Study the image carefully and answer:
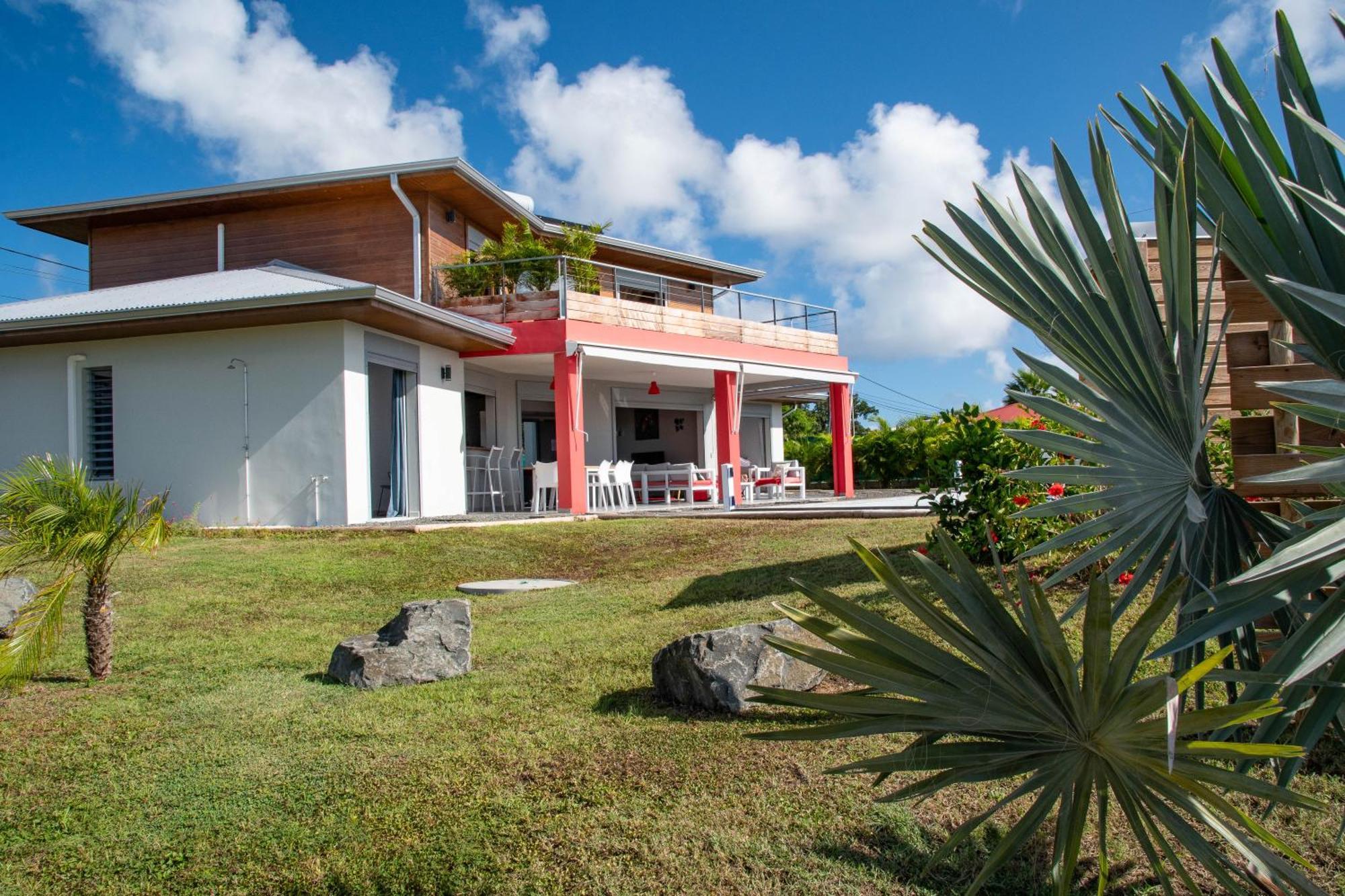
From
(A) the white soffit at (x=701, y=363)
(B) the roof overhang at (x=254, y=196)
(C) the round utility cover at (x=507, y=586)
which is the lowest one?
(C) the round utility cover at (x=507, y=586)

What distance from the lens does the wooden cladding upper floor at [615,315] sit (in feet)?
46.5

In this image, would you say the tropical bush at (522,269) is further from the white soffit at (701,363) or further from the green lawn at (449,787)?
the green lawn at (449,787)

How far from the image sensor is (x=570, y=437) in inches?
542

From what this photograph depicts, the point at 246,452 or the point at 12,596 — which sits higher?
the point at 246,452

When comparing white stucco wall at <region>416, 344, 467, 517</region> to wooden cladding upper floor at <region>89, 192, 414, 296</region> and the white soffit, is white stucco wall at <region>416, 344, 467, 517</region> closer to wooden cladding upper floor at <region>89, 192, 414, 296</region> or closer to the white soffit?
the white soffit

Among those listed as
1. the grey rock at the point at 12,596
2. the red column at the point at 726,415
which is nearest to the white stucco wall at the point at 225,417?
the grey rock at the point at 12,596

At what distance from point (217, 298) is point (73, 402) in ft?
10.4

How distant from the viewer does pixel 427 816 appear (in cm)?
311

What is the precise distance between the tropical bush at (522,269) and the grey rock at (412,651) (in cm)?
971

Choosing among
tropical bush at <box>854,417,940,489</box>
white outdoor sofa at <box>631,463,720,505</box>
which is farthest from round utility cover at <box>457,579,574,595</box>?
tropical bush at <box>854,417,940,489</box>

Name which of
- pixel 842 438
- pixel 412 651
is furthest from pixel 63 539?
pixel 842 438

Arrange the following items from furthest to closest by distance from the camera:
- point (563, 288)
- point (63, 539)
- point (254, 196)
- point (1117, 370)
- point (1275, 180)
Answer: point (254, 196) < point (563, 288) < point (63, 539) < point (1117, 370) < point (1275, 180)

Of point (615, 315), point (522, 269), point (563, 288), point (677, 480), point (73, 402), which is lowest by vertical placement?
point (677, 480)

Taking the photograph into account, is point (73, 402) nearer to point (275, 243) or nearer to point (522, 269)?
point (275, 243)
